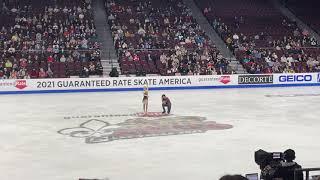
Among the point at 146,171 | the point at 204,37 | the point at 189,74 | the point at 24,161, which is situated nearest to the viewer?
the point at 146,171

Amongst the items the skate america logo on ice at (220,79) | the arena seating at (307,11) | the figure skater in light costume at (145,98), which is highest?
the arena seating at (307,11)

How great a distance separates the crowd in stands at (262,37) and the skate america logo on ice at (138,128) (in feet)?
46.6

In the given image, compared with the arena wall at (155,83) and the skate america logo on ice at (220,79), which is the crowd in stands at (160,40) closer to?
the skate america logo on ice at (220,79)

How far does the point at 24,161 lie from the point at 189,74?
61.4ft

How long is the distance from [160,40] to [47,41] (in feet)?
24.2

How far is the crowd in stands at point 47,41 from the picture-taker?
28.6m

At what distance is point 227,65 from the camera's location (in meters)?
31.4

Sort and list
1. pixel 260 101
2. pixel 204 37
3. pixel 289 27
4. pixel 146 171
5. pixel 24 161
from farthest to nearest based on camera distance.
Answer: pixel 289 27, pixel 204 37, pixel 260 101, pixel 24 161, pixel 146 171

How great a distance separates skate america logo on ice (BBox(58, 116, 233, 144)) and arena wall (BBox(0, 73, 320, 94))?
970cm

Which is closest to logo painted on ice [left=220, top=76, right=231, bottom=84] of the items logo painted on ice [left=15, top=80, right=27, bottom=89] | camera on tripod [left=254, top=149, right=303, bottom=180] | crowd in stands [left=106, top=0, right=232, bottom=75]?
crowd in stands [left=106, top=0, right=232, bottom=75]

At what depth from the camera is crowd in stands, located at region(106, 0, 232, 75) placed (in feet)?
100

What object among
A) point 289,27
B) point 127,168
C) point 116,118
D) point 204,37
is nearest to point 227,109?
point 116,118

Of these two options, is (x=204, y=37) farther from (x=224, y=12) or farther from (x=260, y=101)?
(x=260, y=101)

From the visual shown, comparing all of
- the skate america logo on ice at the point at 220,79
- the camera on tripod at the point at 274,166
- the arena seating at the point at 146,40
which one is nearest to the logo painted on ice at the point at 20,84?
the arena seating at the point at 146,40
